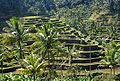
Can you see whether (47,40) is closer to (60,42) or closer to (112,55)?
(60,42)

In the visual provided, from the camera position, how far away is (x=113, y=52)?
60.0 metres

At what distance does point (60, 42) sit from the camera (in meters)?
55.1

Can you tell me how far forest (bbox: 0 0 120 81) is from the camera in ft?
174

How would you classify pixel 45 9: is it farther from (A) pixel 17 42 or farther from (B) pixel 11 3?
(A) pixel 17 42

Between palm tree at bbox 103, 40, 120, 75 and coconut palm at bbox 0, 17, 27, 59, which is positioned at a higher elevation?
coconut palm at bbox 0, 17, 27, 59

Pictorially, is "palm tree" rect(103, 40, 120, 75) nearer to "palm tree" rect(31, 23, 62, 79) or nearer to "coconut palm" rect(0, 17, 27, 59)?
"palm tree" rect(31, 23, 62, 79)

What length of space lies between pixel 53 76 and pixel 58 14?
89.5 m

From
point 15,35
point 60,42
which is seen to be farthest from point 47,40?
point 15,35

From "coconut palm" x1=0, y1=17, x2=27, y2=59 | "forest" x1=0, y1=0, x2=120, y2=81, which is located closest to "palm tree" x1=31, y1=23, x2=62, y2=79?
"forest" x1=0, y1=0, x2=120, y2=81

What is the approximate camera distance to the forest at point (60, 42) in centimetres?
5303

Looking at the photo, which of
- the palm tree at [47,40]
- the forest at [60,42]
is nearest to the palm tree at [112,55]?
the forest at [60,42]

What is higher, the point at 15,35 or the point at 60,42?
the point at 15,35

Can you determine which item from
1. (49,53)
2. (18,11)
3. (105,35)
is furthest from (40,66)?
(18,11)

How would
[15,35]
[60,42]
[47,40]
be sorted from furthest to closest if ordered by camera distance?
1. [15,35]
2. [60,42]
3. [47,40]
